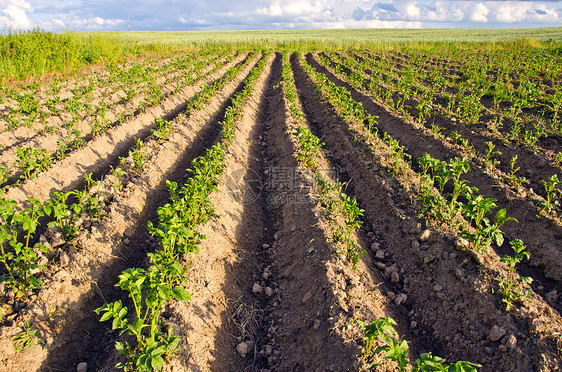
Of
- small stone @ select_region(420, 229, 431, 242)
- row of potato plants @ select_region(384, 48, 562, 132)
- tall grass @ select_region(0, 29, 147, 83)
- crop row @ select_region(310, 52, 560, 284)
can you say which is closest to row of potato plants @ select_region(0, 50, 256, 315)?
small stone @ select_region(420, 229, 431, 242)

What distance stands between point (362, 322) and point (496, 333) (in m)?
1.64

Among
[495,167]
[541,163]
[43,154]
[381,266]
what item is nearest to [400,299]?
[381,266]

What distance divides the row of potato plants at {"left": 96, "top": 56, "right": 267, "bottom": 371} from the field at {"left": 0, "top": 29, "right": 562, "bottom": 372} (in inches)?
1.0

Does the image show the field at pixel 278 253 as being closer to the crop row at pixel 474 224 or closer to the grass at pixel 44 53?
the crop row at pixel 474 224

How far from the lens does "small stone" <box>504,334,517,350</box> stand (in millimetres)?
3188

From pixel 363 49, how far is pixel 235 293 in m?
33.6

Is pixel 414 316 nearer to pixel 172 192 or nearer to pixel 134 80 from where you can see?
pixel 172 192

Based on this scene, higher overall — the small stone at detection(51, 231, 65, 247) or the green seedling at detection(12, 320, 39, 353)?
the small stone at detection(51, 231, 65, 247)

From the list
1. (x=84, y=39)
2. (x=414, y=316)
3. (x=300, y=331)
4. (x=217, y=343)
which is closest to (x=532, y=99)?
(x=414, y=316)

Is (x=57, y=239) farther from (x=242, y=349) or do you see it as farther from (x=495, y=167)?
(x=495, y=167)

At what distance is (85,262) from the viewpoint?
438 cm

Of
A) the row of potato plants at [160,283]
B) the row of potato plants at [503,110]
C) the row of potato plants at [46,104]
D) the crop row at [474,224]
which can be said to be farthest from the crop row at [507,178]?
the row of potato plants at [46,104]

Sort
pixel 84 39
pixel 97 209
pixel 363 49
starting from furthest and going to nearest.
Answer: pixel 363 49 < pixel 84 39 < pixel 97 209

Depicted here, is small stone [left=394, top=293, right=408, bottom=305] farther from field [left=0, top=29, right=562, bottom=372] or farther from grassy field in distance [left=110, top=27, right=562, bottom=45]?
grassy field in distance [left=110, top=27, right=562, bottom=45]
